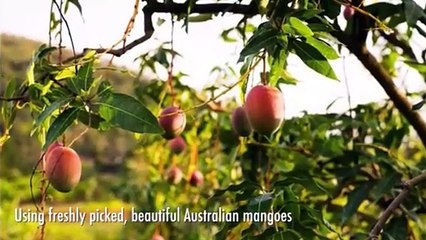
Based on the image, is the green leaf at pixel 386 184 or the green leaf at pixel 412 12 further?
the green leaf at pixel 386 184

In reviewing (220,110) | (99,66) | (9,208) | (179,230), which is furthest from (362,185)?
(9,208)

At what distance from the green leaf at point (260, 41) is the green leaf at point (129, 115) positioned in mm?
90

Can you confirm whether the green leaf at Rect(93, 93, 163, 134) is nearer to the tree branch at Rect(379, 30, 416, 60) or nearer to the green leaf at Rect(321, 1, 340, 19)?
the green leaf at Rect(321, 1, 340, 19)

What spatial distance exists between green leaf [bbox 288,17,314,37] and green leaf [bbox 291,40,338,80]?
0.05 feet

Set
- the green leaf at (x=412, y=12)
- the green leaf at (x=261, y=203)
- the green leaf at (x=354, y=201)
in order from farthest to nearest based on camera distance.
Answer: the green leaf at (x=354, y=201), the green leaf at (x=412, y=12), the green leaf at (x=261, y=203)

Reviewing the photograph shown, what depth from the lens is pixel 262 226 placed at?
2.54ft

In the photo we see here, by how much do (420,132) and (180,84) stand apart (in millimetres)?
478

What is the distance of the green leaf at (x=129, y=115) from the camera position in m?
0.63

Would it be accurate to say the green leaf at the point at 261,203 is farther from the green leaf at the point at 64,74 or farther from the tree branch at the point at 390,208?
the green leaf at the point at 64,74

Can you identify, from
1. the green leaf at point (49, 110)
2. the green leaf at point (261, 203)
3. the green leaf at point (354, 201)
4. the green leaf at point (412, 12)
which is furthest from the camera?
the green leaf at point (354, 201)

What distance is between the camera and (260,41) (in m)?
0.65

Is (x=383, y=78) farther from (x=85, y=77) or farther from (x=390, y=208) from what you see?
(x=85, y=77)

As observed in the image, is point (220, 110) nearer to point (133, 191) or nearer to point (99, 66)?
point (99, 66)

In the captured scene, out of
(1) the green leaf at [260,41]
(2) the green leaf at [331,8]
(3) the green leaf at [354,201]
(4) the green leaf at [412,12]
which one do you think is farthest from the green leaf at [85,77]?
(3) the green leaf at [354,201]
